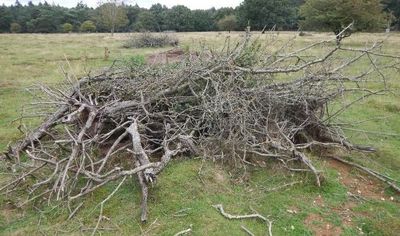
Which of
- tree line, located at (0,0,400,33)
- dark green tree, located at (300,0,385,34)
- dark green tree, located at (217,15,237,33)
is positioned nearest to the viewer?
dark green tree, located at (300,0,385,34)

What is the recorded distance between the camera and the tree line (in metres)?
24.4

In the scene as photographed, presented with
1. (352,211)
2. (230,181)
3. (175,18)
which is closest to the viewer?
(352,211)

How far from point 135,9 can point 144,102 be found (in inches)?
2669

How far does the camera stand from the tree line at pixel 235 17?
24438 mm

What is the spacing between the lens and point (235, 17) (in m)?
46.8

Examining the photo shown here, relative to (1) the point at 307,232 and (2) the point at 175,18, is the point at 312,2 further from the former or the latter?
(2) the point at 175,18

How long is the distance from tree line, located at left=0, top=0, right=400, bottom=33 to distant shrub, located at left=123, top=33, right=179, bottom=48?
6473mm

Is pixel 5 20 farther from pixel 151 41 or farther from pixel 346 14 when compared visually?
pixel 346 14

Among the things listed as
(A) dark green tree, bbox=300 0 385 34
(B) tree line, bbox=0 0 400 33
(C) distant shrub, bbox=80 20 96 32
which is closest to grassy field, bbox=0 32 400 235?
(B) tree line, bbox=0 0 400 33

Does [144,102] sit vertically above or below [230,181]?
above

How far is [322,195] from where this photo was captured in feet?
17.0

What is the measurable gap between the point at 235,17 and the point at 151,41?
2287 centimetres

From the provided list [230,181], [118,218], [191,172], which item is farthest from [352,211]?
[118,218]

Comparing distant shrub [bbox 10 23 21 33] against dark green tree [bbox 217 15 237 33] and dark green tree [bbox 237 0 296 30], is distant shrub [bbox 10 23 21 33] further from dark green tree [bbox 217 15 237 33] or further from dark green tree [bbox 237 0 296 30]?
dark green tree [bbox 237 0 296 30]
